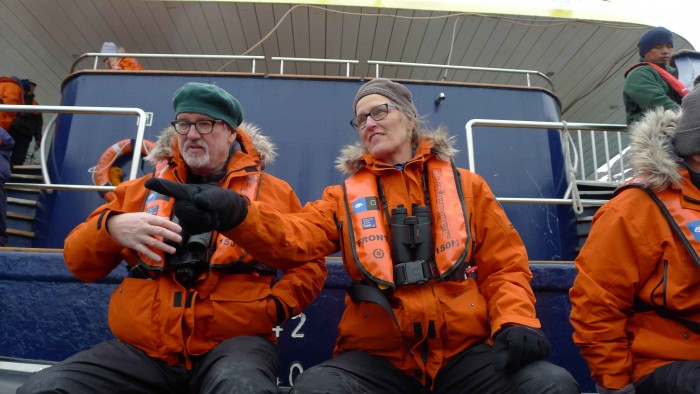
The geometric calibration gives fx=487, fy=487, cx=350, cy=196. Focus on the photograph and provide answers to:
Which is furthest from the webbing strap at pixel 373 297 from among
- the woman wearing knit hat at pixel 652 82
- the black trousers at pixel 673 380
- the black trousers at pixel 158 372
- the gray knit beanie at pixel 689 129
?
the woman wearing knit hat at pixel 652 82

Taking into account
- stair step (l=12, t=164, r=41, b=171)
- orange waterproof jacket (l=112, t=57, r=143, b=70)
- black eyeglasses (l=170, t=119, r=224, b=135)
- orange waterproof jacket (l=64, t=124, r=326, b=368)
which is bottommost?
orange waterproof jacket (l=64, t=124, r=326, b=368)

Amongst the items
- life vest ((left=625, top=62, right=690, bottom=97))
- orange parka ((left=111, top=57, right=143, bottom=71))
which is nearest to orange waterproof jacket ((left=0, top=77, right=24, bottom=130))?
orange parka ((left=111, top=57, right=143, bottom=71))

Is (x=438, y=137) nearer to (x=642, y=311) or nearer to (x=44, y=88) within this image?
(x=642, y=311)

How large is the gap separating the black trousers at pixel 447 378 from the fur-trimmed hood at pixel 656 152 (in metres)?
0.83

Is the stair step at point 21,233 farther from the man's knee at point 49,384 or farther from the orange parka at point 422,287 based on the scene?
the orange parka at point 422,287

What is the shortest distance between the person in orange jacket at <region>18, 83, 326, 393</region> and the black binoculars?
0.38 m

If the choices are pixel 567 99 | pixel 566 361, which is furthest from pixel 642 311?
pixel 567 99

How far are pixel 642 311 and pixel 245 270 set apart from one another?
1.50 m

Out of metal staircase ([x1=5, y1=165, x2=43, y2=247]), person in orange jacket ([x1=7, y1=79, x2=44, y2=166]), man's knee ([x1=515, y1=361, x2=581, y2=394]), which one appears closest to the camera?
man's knee ([x1=515, y1=361, x2=581, y2=394])

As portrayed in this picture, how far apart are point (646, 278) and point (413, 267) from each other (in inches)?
33.2

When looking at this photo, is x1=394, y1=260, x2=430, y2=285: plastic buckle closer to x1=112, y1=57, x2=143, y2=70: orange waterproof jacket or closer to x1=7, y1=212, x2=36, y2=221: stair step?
x1=7, y1=212, x2=36, y2=221: stair step

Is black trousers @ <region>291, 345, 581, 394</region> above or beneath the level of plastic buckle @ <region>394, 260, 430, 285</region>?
beneath

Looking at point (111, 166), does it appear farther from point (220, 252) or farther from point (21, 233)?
point (220, 252)

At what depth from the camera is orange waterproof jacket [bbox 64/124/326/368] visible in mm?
1784
